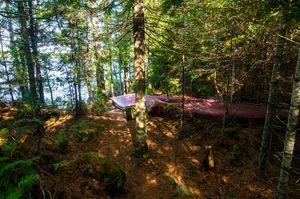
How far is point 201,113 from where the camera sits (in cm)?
1310

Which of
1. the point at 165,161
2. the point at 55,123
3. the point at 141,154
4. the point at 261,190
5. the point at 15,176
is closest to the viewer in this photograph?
the point at 15,176

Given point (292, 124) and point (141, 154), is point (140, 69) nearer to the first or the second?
point (141, 154)

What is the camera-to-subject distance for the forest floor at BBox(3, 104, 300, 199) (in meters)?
6.35

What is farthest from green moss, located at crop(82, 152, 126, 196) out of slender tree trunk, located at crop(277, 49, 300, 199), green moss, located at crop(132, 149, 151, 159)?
slender tree trunk, located at crop(277, 49, 300, 199)

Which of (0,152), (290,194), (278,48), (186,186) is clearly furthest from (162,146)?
(0,152)

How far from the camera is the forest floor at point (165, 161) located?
250 inches

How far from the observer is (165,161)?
9.54 metres

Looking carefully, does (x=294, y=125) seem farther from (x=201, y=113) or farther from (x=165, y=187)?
(x=201, y=113)

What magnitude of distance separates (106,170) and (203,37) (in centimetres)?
754

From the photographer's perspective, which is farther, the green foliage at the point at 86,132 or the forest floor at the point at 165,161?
the green foliage at the point at 86,132

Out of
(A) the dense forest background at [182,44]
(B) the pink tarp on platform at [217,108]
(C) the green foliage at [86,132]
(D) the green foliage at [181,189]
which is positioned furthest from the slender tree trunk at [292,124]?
(B) the pink tarp on platform at [217,108]

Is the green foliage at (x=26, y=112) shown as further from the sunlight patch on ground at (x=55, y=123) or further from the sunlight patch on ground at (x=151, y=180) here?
the sunlight patch on ground at (x=151, y=180)

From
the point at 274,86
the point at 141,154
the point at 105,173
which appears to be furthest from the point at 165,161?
the point at 274,86

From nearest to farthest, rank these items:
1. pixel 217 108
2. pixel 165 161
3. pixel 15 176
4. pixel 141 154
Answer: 1. pixel 15 176
2. pixel 141 154
3. pixel 165 161
4. pixel 217 108
